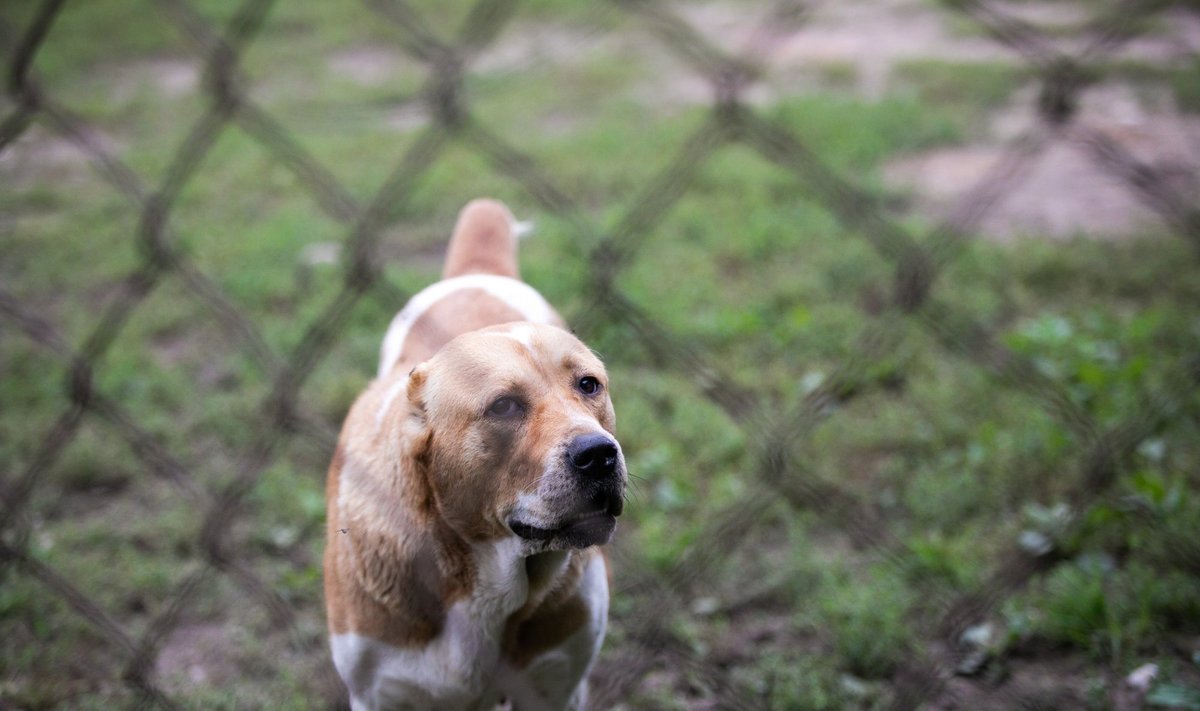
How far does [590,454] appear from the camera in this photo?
1.65 meters

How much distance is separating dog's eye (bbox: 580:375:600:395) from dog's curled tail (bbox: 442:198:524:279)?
0.96 m

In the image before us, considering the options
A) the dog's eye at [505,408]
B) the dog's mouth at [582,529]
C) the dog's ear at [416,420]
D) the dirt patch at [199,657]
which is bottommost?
the dirt patch at [199,657]

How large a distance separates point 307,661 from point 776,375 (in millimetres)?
1843

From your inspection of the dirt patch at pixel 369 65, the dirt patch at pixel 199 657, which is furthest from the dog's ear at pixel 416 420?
the dirt patch at pixel 369 65

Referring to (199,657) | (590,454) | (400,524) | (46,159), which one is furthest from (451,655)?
(46,159)

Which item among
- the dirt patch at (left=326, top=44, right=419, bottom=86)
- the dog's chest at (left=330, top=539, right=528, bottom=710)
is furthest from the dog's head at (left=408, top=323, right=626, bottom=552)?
the dirt patch at (left=326, top=44, right=419, bottom=86)

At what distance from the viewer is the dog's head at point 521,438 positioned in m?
1.67

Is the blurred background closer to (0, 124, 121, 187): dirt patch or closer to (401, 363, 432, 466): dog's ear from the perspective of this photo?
(0, 124, 121, 187): dirt patch

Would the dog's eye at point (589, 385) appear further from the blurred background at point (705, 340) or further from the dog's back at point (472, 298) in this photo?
the dog's back at point (472, 298)

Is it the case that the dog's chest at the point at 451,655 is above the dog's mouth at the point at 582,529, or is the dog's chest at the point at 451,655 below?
below

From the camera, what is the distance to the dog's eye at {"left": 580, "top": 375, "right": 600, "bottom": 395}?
1838 mm

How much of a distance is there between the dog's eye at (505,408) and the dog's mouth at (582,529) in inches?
6.9

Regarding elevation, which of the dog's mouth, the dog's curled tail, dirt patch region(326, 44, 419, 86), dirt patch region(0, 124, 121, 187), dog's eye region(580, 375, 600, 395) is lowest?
dirt patch region(0, 124, 121, 187)

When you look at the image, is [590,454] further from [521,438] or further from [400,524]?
[400,524]
